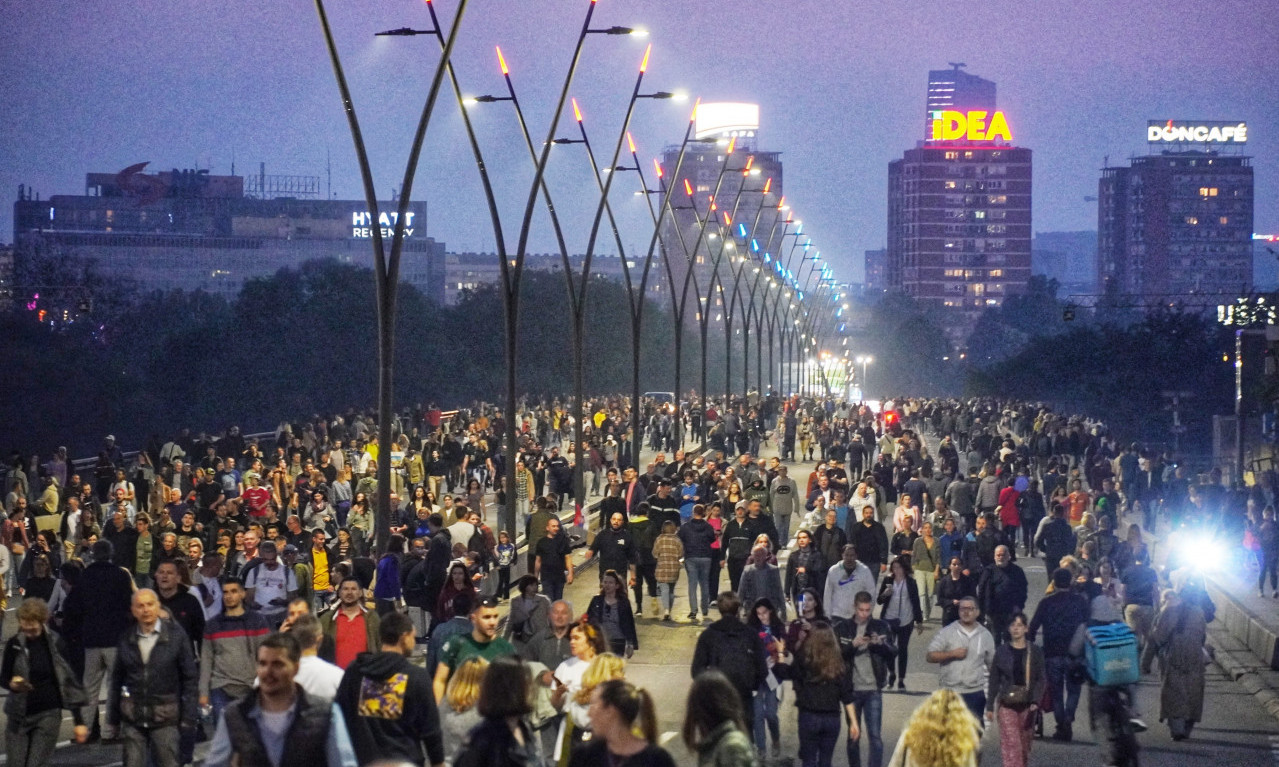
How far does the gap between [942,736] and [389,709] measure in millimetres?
2545

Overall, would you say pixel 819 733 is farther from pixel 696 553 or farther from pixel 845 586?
pixel 696 553

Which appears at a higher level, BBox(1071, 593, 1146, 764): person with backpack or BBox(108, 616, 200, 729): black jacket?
BBox(108, 616, 200, 729): black jacket

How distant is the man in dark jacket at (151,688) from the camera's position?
10445 mm

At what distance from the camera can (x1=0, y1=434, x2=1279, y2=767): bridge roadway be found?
1380 centimetres

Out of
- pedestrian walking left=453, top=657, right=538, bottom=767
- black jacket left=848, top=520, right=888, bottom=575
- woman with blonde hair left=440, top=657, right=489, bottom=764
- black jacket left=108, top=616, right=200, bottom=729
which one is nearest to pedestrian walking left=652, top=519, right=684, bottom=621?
black jacket left=848, top=520, right=888, bottom=575

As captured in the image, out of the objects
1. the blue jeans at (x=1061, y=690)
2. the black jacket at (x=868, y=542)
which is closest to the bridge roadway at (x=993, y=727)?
the blue jeans at (x=1061, y=690)

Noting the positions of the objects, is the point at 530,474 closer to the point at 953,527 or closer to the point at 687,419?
the point at 953,527

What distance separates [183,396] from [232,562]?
6622 centimetres

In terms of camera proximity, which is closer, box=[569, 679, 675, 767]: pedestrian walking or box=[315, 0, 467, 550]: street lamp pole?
box=[569, 679, 675, 767]: pedestrian walking

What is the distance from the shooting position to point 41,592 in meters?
15.6

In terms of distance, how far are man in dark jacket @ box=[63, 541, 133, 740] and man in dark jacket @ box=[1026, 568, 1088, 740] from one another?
22.6 feet

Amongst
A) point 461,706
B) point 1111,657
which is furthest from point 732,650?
point 461,706

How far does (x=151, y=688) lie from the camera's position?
10.5m

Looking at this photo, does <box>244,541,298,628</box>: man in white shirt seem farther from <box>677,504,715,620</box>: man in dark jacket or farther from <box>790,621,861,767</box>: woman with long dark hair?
<box>677,504,715,620</box>: man in dark jacket
